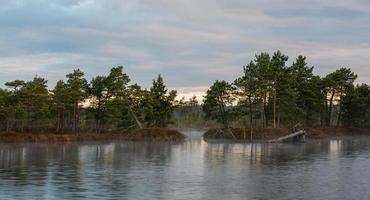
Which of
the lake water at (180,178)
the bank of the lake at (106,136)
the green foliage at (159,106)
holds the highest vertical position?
the green foliage at (159,106)

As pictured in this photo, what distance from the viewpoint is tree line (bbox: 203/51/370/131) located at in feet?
346

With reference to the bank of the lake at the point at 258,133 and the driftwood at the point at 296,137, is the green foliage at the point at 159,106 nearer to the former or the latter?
the bank of the lake at the point at 258,133

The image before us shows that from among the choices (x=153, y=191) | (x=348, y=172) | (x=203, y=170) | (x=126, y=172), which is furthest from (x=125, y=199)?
(x=348, y=172)

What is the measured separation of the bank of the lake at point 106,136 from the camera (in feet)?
254

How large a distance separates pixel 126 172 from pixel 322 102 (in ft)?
286

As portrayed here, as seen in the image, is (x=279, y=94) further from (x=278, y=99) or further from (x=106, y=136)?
(x=106, y=136)

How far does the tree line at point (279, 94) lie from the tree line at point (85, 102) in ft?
37.2

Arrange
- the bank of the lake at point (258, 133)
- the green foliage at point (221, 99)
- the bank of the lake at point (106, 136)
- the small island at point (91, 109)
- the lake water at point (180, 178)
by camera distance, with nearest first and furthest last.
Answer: the lake water at point (180, 178) < the bank of the lake at point (106, 136) < the small island at point (91, 109) < the bank of the lake at point (258, 133) < the green foliage at point (221, 99)

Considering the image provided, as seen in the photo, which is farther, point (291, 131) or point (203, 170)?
point (291, 131)

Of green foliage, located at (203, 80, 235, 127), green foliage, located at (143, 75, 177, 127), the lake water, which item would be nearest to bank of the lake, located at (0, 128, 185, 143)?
green foliage, located at (143, 75, 177, 127)

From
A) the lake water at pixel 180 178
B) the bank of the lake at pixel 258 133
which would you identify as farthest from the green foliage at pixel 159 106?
the lake water at pixel 180 178

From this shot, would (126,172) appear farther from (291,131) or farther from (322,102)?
(322,102)

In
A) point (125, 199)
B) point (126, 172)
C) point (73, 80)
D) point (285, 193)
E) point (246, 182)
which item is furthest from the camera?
point (73, 80)

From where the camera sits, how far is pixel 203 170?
40500mm
